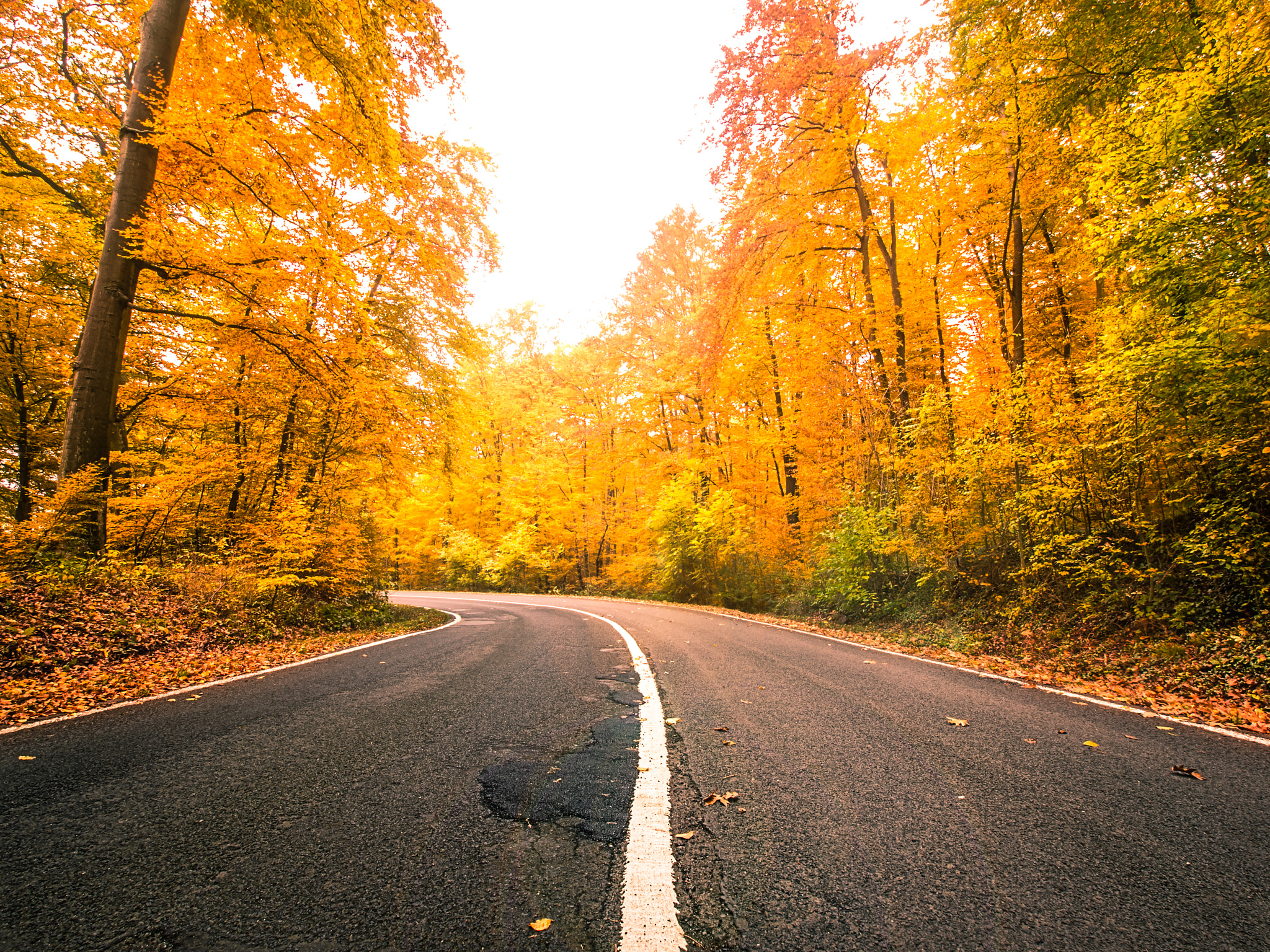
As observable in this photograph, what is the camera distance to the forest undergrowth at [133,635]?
12.9ft

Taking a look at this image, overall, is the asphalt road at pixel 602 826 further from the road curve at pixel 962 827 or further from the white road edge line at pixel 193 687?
the white road edge line at pixel 193 687

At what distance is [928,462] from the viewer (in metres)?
8.73

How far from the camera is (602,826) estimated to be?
1.98 meters

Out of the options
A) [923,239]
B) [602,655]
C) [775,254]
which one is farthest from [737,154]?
[602,655]

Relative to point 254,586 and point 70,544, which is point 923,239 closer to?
point 254,586

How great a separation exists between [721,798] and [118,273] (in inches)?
358

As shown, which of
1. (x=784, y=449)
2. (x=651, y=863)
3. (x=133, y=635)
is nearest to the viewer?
(x=651, y=863)

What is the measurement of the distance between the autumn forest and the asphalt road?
276 cm

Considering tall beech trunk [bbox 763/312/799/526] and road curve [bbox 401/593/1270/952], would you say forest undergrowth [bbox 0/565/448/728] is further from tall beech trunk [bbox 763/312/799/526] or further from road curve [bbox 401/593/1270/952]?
Result: tall beech trunk [bbox 763/312/799/526]

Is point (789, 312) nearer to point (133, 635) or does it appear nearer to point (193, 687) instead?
point (193, 687)

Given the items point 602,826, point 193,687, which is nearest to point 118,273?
point 193,687

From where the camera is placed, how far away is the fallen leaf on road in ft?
7.28

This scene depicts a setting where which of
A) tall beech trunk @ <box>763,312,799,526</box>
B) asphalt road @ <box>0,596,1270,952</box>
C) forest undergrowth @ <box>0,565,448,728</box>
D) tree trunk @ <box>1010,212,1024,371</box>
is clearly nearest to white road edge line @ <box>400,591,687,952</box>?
asphalt road @ <box>0,596,1270,952</box>

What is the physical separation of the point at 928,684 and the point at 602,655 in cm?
352
